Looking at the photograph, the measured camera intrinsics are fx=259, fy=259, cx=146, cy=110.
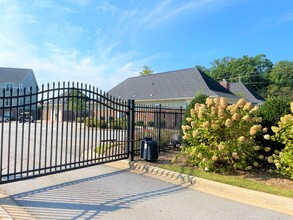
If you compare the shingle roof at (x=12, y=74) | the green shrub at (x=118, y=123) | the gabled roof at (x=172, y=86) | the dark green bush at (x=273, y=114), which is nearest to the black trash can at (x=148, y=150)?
the green shrub at (x=118, y=123)

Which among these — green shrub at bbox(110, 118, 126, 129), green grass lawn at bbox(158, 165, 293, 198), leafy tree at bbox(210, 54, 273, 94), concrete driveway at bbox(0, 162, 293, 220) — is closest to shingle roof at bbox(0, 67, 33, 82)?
leafy tree at bbox(210, 54, 273, 94)

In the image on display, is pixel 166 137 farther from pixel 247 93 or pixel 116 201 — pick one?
pixel 247 93

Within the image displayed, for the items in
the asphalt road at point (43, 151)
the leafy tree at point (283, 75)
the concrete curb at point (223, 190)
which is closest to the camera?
the concrete curb at point (223, 190)

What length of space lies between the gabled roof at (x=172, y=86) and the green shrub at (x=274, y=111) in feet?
50.1

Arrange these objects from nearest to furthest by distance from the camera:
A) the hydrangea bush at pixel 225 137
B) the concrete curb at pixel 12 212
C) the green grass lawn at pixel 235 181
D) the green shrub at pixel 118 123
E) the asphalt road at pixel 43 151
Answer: the concrete curb at pixel 12 212, the green grass lawn at pixel 235 181, the asphalt road at pixel 43 151, the hydrangea bush at pixel 225 137, the green shrub at pixel 118 123

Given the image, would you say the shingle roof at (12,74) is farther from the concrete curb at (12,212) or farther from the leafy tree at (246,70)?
the concrete curb at (12,212)

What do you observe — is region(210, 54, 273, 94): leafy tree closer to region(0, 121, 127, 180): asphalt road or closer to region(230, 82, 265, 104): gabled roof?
region(230, 82, 265, 104): gabled roof

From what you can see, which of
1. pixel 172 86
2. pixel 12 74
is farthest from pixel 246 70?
pixel 12 74

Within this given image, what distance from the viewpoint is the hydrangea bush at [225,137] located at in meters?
6.77

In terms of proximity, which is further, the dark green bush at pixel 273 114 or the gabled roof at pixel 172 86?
the gabled roof at pixel 172 86

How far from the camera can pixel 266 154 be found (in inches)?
305

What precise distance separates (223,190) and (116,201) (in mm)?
2331

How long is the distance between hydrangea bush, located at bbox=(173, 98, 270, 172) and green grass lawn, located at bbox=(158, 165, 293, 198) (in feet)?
1.20

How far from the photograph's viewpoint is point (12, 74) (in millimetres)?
54094
